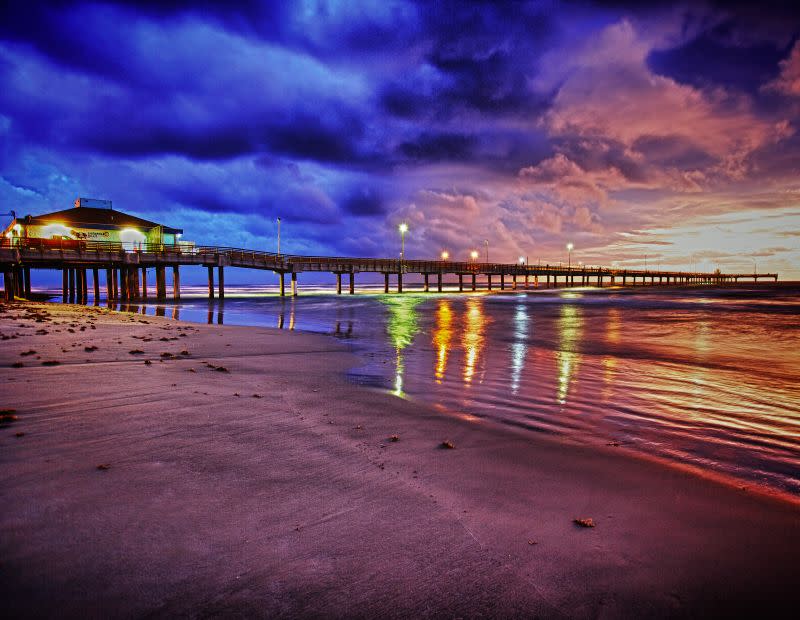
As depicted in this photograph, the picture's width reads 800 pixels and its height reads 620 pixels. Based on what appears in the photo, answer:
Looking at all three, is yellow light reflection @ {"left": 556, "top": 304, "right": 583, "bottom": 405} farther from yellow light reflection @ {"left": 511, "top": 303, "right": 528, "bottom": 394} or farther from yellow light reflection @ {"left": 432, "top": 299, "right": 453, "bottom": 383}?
yellow light reflection @ {"left": 432, "top": 299, "right": 453, "bottom": 383}

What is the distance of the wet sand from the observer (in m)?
2.25

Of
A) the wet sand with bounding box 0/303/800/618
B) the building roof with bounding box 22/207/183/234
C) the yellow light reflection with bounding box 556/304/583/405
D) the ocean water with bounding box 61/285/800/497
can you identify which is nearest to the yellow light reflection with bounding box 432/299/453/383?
the ocean water with bounding box 61/285/800/497

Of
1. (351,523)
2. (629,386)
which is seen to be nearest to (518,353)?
(629,386)

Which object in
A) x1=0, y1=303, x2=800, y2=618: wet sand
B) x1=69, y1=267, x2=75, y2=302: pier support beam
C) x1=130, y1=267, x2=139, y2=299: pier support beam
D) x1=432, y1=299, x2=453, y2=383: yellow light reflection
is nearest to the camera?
x1=0, y1=303, x2=800, y2=618: wet sand

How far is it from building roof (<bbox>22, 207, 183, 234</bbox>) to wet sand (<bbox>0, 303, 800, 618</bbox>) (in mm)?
45188

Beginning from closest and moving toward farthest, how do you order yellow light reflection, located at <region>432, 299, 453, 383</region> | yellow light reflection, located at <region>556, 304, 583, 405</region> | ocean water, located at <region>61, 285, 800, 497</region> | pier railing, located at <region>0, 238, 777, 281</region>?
1. ocean water, located at <region>61, 285, 800, 497</region>
2. yellow light reflection, located at <region>556, 304, 583, 405</region>
3. yellow light reflection, located at <region>432, 299, 453, 383</region>
4. pier railing, located at <region>0, 238, 777, 281</region>

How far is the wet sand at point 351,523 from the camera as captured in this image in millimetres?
2248

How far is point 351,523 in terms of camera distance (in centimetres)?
293

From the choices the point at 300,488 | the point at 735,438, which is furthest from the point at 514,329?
the point at 300,488

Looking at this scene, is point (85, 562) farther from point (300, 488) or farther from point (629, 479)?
point (629, 479)

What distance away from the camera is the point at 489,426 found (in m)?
5.50

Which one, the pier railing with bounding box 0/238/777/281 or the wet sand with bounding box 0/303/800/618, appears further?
the pier railing with bounding box 0/238/777/281

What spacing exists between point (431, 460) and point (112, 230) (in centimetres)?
4906

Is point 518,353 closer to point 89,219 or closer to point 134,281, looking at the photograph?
point 134,281
